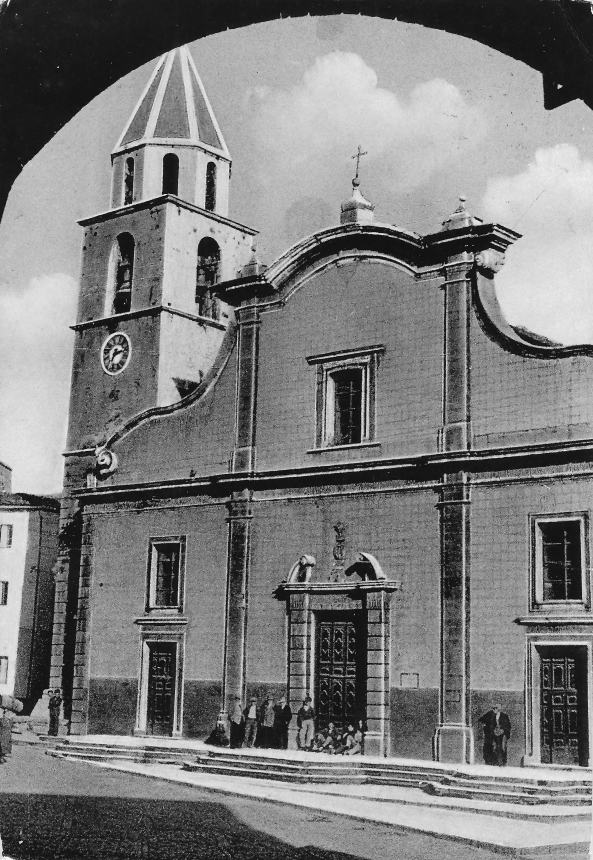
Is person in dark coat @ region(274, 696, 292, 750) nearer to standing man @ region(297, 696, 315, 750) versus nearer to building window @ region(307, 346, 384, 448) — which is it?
standing man @ region(297, 696, 315, 750)

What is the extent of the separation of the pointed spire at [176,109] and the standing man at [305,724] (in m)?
8.33

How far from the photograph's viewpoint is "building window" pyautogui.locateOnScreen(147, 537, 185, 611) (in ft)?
61.6

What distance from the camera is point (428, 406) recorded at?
16547 millimetres

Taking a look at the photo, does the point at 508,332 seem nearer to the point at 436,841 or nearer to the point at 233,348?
the point at 233,348

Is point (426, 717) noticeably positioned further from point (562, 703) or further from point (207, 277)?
point (207, 277)

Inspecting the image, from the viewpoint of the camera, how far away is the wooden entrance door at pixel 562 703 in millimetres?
14117

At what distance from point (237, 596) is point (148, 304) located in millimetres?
5792

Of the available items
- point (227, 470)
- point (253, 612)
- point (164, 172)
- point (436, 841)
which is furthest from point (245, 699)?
point (164, 172)

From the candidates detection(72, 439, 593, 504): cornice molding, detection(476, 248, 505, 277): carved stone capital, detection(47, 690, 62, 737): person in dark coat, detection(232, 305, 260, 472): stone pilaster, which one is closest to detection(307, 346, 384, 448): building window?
detection(72, 439, 593, 504): cornice molding

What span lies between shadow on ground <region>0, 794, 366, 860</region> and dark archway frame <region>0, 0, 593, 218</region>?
5.78 metres

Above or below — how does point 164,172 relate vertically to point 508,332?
above

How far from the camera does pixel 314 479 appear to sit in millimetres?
17531

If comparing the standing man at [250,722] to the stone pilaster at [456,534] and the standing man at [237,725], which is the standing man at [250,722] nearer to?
the standing man at [237,725]

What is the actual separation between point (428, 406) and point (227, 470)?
154 inches
